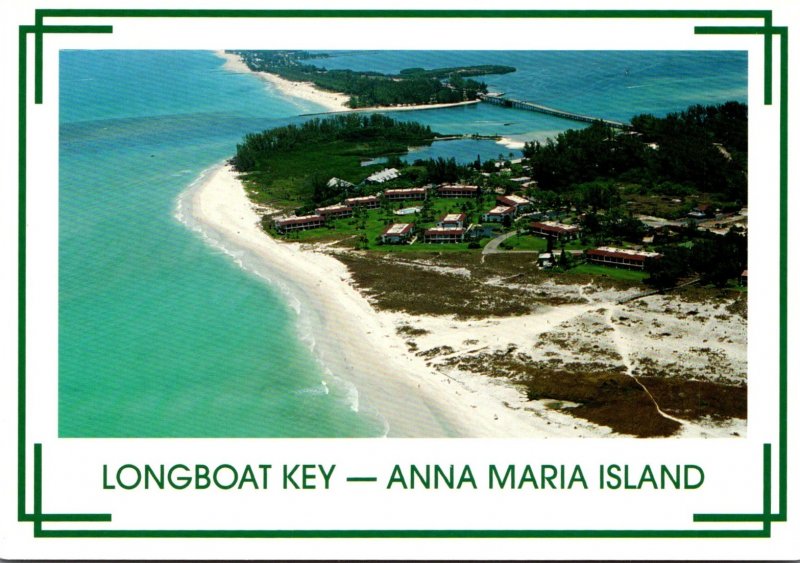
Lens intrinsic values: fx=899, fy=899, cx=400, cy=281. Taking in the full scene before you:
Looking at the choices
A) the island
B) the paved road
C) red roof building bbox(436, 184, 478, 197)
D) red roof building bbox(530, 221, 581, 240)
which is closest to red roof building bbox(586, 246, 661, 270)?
the island

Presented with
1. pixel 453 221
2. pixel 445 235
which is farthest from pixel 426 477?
pixel 453 221

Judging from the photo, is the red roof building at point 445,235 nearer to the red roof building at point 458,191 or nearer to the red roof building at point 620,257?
the red roof building at point 620,257

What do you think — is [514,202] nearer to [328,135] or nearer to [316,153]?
[316,153]

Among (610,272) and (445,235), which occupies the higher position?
(445,235)

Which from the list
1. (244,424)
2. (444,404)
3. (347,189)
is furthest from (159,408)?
(347,189)

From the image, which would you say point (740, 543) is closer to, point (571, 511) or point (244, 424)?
point (571, 511)

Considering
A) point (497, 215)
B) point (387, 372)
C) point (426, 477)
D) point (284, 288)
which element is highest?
point (497, 215)
